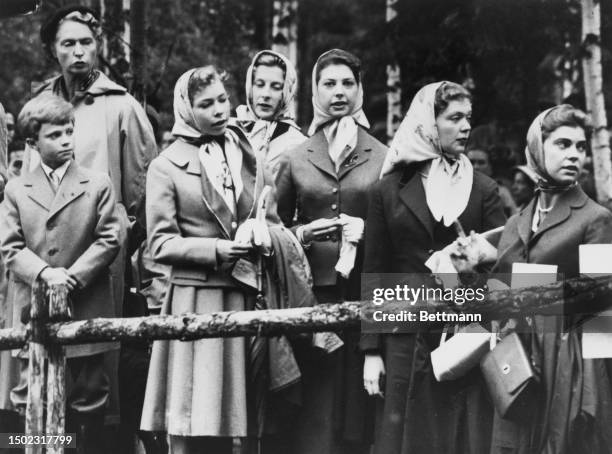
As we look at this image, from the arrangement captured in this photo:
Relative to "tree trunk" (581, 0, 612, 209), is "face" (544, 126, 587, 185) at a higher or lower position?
lower

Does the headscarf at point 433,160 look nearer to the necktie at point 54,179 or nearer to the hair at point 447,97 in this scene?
the hair at point 447,97

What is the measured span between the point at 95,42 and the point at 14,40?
1311cm

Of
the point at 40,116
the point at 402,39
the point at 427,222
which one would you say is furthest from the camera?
the point at 402,39

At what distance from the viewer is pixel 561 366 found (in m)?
6.74

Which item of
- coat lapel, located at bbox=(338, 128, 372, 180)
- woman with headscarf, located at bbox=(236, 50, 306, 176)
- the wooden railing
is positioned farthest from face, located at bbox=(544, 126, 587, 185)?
woman with headscarf, located at bbox=(236, 50, 306, 176)

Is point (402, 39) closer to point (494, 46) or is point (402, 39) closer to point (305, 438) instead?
point (494, 46)

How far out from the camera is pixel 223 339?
751 cm

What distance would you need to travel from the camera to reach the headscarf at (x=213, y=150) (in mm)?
7719

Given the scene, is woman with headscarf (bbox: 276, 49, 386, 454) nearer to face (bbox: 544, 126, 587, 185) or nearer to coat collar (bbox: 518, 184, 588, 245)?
coat collar (bbox: 518, 184, 588, 245)

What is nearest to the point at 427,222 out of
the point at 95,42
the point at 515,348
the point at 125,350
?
the point at 515,348

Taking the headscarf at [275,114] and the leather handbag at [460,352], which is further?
the headscarf at [275,114]

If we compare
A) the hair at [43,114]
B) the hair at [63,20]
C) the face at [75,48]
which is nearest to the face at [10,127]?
the hair at [63,20]

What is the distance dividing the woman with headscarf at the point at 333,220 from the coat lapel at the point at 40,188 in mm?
1262

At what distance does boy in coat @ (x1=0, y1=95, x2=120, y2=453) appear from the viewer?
7820 mm
